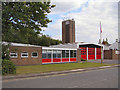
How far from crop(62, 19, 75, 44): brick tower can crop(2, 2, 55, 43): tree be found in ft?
243

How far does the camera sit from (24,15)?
13.3 meters

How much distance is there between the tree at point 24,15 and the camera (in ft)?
43.5

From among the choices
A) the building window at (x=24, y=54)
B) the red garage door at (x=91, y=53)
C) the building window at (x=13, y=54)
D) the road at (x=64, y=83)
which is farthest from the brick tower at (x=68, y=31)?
the road at (x=64, y=83)

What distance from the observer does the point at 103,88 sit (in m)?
8.12

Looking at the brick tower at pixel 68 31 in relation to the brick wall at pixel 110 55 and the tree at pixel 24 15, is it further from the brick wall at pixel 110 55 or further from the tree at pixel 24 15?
the tree at pixel 24 15

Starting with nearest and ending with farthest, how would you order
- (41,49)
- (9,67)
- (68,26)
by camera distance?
(9,67) < (41,49) < (68,26)

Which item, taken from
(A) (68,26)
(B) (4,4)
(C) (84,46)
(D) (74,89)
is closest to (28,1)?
(B) (4,4)

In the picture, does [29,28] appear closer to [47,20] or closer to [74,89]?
[47,20]

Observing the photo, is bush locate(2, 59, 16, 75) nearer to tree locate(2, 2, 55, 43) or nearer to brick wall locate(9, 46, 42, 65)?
tree locate(2, 2, 55, 43)

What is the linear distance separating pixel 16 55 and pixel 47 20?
9.34 m

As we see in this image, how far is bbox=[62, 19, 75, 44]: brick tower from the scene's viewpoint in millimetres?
90463

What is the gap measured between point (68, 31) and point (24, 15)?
7946cm

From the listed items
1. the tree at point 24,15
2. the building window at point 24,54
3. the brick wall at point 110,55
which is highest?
the tree at point 24,15

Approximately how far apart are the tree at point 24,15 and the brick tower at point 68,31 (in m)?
74.2
